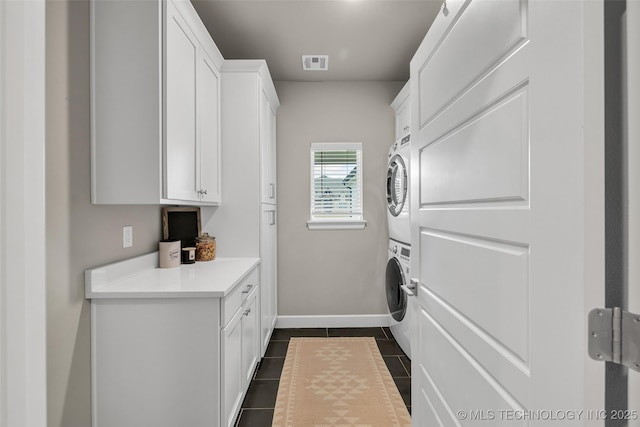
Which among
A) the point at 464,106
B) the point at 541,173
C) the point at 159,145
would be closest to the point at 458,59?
the point at 464,106

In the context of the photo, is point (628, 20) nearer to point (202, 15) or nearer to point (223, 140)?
point (223, 140)

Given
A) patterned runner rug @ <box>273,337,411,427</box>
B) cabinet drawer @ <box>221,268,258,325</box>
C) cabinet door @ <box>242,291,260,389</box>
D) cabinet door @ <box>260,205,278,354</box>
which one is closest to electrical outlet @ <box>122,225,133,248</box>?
cabinet drawer @ <box>221,268,258,325</box>

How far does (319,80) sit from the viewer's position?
3.55m

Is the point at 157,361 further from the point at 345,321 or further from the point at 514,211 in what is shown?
the point at 345,321

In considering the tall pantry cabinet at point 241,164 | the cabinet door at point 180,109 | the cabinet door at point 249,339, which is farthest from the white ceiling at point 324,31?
the cabinet door at point 249,339

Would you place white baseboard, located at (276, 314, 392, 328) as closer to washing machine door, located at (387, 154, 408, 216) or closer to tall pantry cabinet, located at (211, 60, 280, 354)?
tall pantry cabinet, located at (211, 60, 280, 354)

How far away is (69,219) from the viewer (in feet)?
4.59

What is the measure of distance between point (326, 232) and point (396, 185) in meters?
1.06

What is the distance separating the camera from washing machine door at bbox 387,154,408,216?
2.63 meters

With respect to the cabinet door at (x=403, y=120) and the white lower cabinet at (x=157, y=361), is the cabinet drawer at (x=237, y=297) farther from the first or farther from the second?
the cabinet door at (x=403, y=120)

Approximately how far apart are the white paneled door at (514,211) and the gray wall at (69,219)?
148 cm

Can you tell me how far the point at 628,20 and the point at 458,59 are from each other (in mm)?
561

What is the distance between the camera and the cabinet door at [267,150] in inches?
108

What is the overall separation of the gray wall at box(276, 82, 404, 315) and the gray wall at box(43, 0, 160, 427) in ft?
6.92
